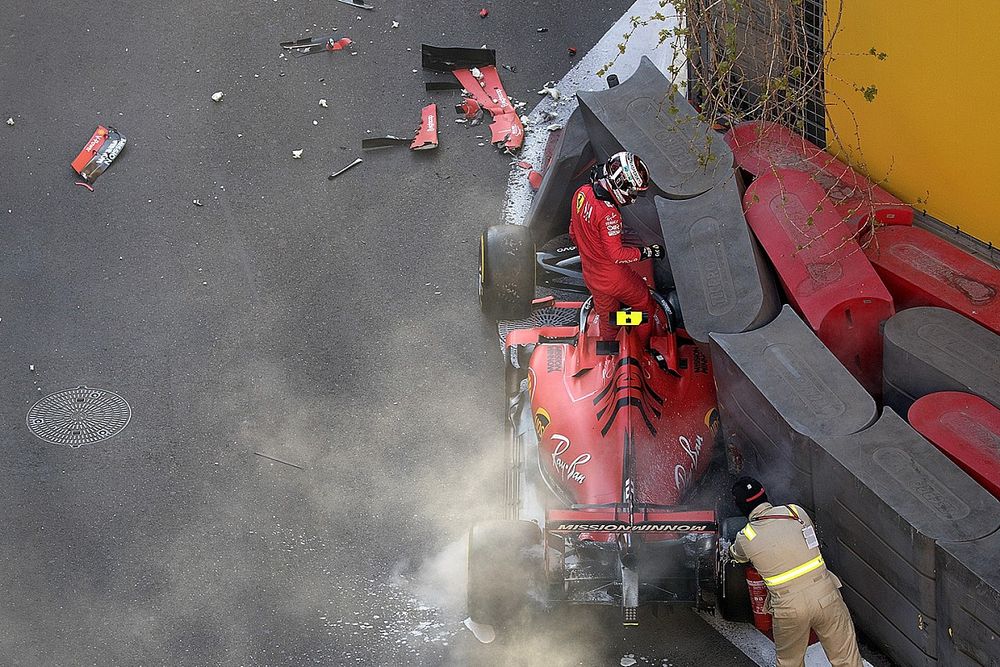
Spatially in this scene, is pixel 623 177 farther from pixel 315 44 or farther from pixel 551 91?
pixel 315 44

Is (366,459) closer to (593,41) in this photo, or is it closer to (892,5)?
(892,5)

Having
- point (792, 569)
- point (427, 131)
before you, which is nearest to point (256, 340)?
point (427, 131)

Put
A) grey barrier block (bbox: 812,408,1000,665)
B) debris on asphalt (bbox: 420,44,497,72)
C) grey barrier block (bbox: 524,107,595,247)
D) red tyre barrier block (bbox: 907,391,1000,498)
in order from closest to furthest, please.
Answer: grey barrier block (bbox: 812,408,1000,665)
red tyre barrier block (bbox: 907,391,1000,498)
grey barrier block (bbox: 524,107,595,247)
debris on asphalt (bbox: 420,44,497,72)

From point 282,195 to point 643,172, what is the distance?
170 inches

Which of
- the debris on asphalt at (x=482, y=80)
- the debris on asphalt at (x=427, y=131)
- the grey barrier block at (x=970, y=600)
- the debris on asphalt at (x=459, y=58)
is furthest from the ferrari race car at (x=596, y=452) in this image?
the debris on asphalt at (x=459, y=58)

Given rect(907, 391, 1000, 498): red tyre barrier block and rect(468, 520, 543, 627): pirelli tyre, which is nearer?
rect(907, 391, 1000, 498): red tyre barrier block

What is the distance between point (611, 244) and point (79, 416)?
14.3 feet

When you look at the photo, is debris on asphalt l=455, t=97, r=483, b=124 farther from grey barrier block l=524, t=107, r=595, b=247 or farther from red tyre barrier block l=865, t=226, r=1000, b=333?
red tyre barrier block l=865, t=226, r=1000, b=333

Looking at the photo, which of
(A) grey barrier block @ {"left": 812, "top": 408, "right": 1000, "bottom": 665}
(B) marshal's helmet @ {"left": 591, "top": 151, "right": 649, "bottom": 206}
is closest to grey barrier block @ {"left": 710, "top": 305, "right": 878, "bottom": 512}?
(A) grey barrier block @ {"left": 812, "top": 408, "right": 1000, "bottom": 665}

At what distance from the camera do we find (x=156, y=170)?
11.6 metres

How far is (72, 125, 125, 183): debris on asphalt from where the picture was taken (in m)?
11.5

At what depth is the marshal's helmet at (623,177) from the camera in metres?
8.16

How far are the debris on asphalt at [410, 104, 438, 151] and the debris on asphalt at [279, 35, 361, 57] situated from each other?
5.15 ft

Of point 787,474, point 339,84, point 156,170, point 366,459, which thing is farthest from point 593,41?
point 787,474
